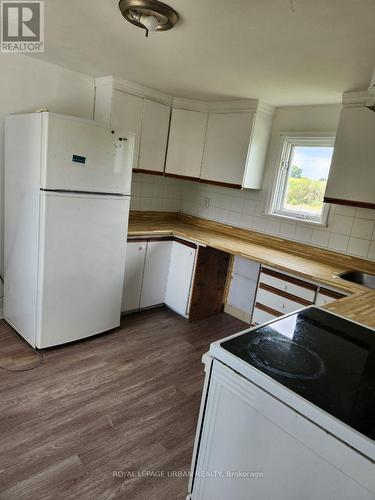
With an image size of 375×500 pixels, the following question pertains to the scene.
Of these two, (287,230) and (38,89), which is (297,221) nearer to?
(287,230)

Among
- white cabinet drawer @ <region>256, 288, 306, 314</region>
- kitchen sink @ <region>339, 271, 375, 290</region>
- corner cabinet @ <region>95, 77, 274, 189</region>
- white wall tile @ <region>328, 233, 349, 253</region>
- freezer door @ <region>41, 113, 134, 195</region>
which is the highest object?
corner cabinet @ <region>95, 77, 274, 189</region>

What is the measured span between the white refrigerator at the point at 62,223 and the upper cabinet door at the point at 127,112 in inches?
19.1

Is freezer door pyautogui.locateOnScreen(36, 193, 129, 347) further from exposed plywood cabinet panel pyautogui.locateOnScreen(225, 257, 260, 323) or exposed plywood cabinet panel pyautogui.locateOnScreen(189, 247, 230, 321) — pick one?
exposed plywood cabinet panel pyautogui.locateOnScreen(225, 257, 260, 323)

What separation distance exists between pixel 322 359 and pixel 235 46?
1667mm

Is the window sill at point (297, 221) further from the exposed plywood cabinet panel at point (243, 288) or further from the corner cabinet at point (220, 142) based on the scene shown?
the exposed plywood cabinet panel at point (243, 288)

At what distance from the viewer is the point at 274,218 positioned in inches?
126

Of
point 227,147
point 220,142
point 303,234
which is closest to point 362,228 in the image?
point 303,234

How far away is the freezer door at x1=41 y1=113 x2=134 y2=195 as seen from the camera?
2.12m

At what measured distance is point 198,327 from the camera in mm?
3193

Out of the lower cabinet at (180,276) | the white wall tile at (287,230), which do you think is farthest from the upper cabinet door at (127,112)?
the white wall tile at (287,230)

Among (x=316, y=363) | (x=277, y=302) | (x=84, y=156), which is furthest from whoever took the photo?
(x=277, y=302)

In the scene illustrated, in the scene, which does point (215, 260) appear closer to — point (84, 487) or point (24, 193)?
point (24, 193)

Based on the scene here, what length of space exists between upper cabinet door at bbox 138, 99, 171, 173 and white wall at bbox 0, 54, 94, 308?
1.68 feet

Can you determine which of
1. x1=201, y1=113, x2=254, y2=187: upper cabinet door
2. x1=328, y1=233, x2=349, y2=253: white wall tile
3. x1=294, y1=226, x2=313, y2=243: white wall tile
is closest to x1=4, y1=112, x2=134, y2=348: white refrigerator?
x1=201, y1=113, x2=254, y2=187: upper cabinet door
